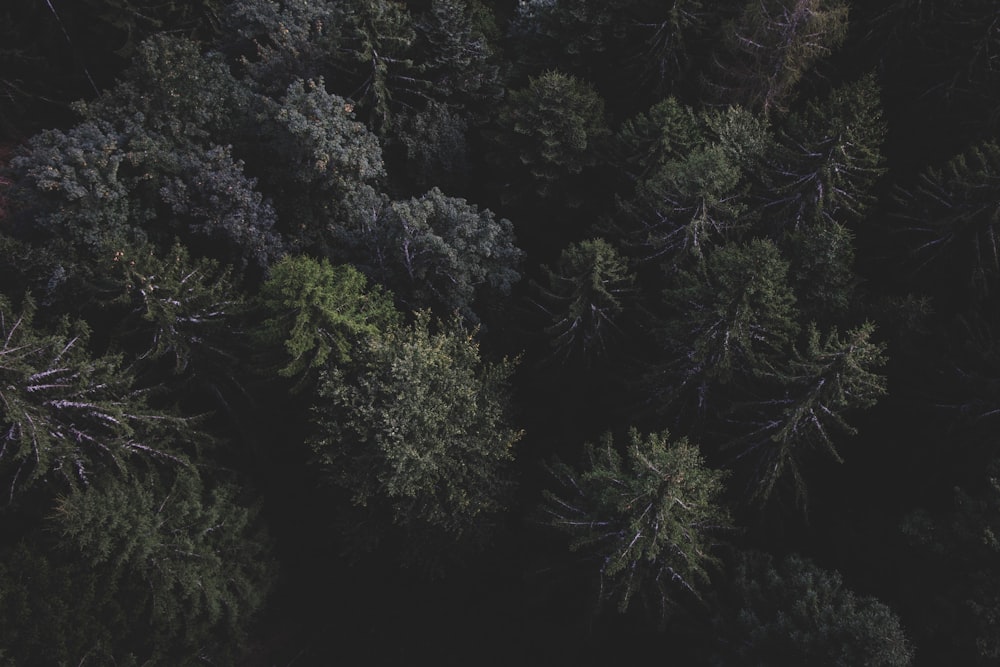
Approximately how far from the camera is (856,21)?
21.7 metres

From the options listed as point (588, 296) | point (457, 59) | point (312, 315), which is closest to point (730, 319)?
point (588, 296)

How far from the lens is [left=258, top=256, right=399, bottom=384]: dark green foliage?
15.8 metres

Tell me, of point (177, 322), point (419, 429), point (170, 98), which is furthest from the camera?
point (170, 98)

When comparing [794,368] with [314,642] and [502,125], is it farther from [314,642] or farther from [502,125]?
[314,642]

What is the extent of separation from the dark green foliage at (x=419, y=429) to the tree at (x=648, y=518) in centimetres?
258

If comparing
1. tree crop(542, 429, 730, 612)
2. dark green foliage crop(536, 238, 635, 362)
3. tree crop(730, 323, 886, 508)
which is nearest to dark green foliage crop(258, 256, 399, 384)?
dark green foliage crop(536, 238, 635, 362)

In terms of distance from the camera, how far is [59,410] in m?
14.6

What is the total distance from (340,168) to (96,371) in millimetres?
9489

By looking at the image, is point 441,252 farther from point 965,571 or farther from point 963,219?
point 965,571

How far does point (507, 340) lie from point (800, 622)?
1194cm

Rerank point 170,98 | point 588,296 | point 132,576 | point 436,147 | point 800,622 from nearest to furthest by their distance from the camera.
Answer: point 800,622 → point 132,576 → point 588,296 → point 170,98 → point 436,147

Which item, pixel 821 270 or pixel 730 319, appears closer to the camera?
pixel 730 319

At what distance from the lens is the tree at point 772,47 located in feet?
60.1

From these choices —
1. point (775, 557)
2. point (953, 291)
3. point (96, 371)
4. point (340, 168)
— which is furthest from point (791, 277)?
point (96, 371)
